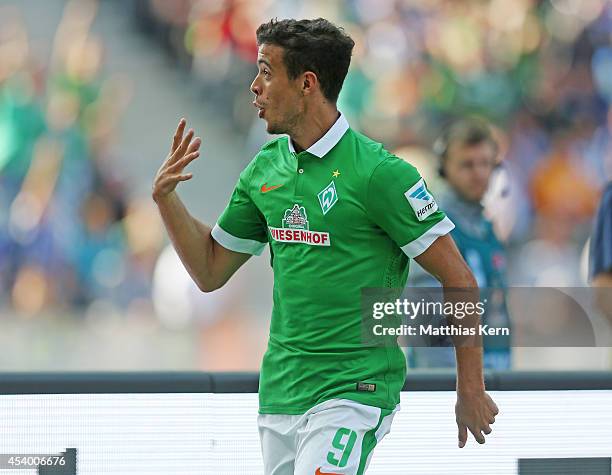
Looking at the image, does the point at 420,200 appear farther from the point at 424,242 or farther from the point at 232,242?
the point at 232,242

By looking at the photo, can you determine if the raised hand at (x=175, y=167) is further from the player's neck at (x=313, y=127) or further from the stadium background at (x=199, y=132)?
the stadium background at (x=199, y=132)

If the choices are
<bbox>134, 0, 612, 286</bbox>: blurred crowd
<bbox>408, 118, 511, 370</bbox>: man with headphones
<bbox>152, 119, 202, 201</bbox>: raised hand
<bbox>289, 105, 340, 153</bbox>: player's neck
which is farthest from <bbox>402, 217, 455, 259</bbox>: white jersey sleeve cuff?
<bbox>134, 0, 612, 286</bbox>: blurred crowd

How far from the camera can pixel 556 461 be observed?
13.8 feet

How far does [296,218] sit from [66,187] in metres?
5.81

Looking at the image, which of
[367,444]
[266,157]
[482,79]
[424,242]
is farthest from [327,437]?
[482,79]

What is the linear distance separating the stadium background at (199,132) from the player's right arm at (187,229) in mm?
5000

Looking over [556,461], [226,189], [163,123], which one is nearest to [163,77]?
[163,123]

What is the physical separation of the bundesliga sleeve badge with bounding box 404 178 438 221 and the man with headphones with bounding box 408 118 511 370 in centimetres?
156

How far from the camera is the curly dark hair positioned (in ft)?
10.7

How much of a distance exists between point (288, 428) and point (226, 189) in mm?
5841

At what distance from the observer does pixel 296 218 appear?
321cm

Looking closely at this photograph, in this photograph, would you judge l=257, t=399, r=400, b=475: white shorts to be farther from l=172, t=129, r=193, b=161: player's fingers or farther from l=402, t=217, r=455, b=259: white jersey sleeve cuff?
l=172, t=129, r=193, b=161: player's fingers

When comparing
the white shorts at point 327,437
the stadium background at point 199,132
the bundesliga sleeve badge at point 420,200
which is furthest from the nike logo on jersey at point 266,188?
the stadium background at point 199,132

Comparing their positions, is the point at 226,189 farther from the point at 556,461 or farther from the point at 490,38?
the point at 556,461
